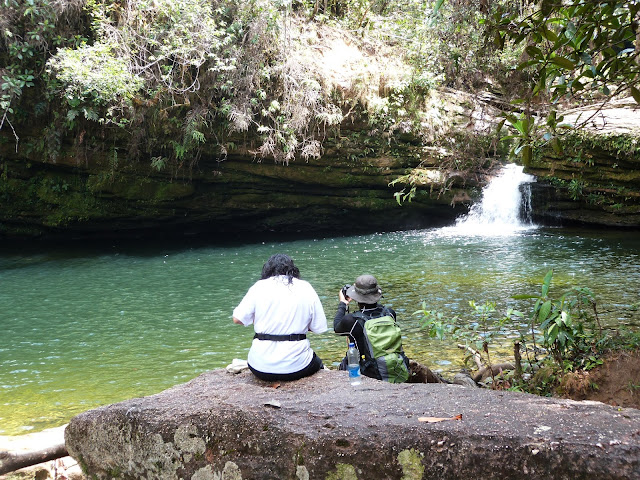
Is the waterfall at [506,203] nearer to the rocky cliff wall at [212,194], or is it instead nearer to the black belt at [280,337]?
the rocky cliff wall at [212,194]

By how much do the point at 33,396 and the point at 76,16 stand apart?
11.5 m

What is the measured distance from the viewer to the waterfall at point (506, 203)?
17.5 metres

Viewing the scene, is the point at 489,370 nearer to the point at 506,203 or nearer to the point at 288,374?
the point at 288,374

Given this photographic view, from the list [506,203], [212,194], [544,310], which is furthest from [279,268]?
[506,203]

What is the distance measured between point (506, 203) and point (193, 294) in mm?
11271

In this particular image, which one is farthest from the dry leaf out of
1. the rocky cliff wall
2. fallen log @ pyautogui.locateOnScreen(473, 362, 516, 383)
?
the rocky cliff wall

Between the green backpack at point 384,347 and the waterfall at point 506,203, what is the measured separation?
13741 millimetres

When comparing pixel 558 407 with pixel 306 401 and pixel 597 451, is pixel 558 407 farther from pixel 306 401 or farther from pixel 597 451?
pixel 306 401

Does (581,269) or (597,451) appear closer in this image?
(597,451)

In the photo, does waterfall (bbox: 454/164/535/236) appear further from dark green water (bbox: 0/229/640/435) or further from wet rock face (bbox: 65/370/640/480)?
wet rock face (bbox: 65/370/640/480)

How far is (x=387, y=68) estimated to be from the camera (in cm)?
1631

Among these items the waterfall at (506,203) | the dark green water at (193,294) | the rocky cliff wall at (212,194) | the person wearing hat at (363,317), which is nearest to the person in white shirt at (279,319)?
the person wearing hat at (363,317)

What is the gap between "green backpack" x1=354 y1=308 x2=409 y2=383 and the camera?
4.11m

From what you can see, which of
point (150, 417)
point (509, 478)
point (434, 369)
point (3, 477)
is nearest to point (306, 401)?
point (150, 417)
